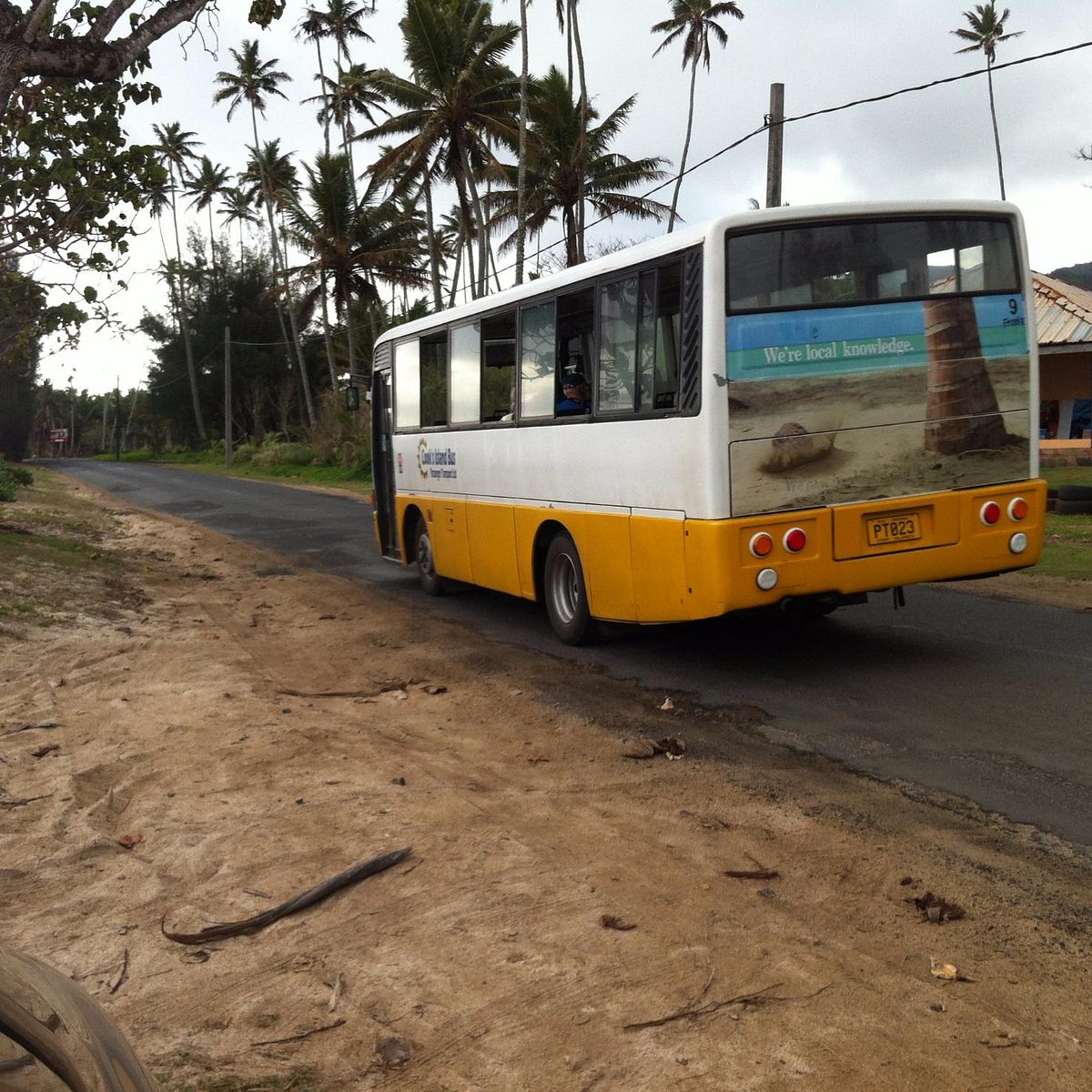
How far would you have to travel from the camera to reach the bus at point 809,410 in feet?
25.6

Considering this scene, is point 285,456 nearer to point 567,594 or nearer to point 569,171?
point 569,171

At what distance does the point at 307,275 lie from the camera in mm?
46500

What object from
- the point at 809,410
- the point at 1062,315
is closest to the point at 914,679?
the point at 809,410

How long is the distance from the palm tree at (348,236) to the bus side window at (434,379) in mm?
33636

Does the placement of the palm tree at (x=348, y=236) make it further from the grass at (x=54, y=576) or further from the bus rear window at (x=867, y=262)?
the bus rear window at (x=867, y=262)

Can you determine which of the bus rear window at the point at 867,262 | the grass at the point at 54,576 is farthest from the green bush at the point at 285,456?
the bus rear window at the point at 867,262

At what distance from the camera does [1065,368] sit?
2923 centimetres

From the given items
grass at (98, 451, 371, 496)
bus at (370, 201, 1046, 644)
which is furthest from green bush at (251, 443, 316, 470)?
bus at (370, 201, 1046, 644)

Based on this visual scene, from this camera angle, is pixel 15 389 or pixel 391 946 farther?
pixel 15 389

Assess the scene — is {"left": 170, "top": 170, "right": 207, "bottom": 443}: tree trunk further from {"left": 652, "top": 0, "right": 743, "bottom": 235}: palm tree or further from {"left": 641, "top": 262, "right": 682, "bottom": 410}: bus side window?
{"left": 641, "top": 262, "right": 682, "bottom": 410}: bus side window

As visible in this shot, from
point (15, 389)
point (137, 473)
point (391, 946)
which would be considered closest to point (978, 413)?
point (391, 946)

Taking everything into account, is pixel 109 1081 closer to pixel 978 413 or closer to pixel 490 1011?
pixel 490 1011

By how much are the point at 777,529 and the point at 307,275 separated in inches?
1627

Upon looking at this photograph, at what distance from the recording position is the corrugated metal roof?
2714 centimetres
